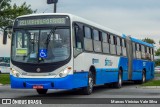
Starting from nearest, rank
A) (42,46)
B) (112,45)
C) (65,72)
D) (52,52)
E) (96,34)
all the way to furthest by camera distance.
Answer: (65,72), (52,52), (42,46), (96,34), (112,45)

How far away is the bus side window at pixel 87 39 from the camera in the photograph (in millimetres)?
18406

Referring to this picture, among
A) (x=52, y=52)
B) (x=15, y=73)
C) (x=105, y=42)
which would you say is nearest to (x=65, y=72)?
(x=52, y=52)

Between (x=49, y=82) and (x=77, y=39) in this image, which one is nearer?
(x=49, y=82)

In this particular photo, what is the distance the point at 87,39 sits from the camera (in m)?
18.6

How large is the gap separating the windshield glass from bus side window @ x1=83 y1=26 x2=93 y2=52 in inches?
65.9

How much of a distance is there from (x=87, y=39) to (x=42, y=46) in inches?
101

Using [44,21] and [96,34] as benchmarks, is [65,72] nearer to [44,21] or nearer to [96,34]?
[44,21]

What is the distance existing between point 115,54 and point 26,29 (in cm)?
765

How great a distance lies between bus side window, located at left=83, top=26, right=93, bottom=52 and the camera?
60.4ft

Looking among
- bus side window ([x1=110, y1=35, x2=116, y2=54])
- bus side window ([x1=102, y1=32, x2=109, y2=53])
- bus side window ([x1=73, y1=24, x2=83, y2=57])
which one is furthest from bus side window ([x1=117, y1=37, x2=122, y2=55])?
bus side window ([x1=73, y1=24, x2=83, y2=57])

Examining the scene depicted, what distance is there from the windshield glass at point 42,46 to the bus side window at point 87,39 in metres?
1.67

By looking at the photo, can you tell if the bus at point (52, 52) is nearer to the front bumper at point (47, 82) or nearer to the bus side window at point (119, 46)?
the front bumper at point (47, 82)

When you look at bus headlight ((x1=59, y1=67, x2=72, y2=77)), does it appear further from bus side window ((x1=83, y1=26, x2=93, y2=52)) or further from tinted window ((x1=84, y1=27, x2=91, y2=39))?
tinted window ((x1=84, y1=27, x2=91, y2=39))

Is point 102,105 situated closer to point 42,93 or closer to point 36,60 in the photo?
point 36,60
